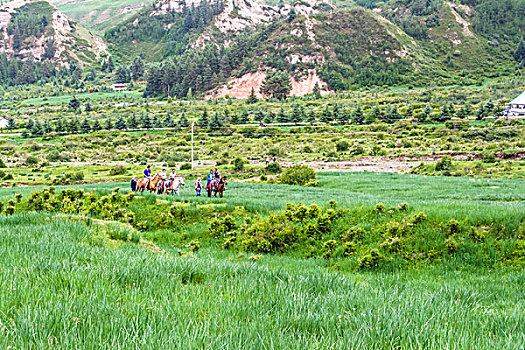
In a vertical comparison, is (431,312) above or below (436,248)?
above

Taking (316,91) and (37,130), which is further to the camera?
(316,91)

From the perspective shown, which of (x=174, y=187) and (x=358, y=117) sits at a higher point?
(x=358, y=117)

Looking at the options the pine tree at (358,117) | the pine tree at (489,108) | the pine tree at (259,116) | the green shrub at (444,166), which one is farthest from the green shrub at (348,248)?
the pine tree at (259,116)

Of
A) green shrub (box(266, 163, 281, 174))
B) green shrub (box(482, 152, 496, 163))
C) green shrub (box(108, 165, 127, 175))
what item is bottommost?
green shrub (box(108, 165, 127, 175))

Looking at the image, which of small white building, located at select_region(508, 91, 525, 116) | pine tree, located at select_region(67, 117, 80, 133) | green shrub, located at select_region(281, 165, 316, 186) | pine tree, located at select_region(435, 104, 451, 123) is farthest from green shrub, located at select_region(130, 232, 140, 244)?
small white building, located at select_region(508, 91, 525, 116)

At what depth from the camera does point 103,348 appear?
95.7 inches

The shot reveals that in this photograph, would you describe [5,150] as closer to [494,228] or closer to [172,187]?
[172,187]

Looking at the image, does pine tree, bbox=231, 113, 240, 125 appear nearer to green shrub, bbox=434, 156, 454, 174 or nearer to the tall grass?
green shrub, bbox=434, 156, 454, 174

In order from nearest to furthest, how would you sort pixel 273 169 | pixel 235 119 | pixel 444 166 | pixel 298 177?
pixel 298 177 < pixel 444 166 < pixel 273 169 < pixel 235 119

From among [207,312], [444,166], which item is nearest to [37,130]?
[444,166]

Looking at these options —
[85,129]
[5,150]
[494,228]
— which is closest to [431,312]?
[494,228]

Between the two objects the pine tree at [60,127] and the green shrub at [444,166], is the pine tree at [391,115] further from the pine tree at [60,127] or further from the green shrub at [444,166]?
the pine tree at [60,127]

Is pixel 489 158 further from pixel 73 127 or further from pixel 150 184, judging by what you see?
pixel 73 127

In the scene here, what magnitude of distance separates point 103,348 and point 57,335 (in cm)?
48
